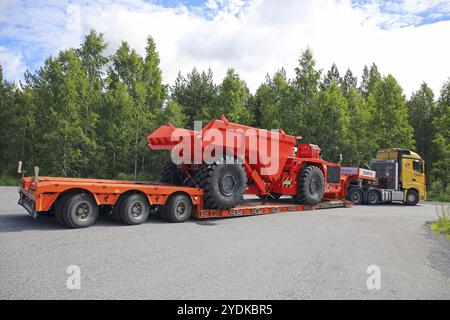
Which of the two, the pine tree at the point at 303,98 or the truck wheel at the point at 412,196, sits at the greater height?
the pine tree at the point at 303,98

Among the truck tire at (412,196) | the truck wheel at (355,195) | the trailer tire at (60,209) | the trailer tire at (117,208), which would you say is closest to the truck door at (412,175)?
the truck tire at (412,196)

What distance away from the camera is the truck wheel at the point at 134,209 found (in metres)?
8.34

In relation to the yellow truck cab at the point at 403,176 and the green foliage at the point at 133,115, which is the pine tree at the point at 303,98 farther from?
the yellow truck cab at the point at 403,176

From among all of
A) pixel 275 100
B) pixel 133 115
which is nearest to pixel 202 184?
pixel 133 115

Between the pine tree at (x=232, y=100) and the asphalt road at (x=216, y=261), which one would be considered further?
the pine tree at (x=232, y=100)

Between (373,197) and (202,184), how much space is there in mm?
12514

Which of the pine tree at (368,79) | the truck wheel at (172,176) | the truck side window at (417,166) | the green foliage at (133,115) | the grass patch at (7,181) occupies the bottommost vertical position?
the grass patch at (7,181)

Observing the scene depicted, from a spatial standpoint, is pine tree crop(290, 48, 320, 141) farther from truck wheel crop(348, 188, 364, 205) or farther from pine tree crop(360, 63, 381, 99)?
pine tree crop(360, 63, 381, 99)

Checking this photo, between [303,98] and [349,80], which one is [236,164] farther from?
[349,80]

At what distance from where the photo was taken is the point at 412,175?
770 inches

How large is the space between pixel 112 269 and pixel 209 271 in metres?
1.35

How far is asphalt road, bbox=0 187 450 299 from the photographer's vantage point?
4230 millimetres
